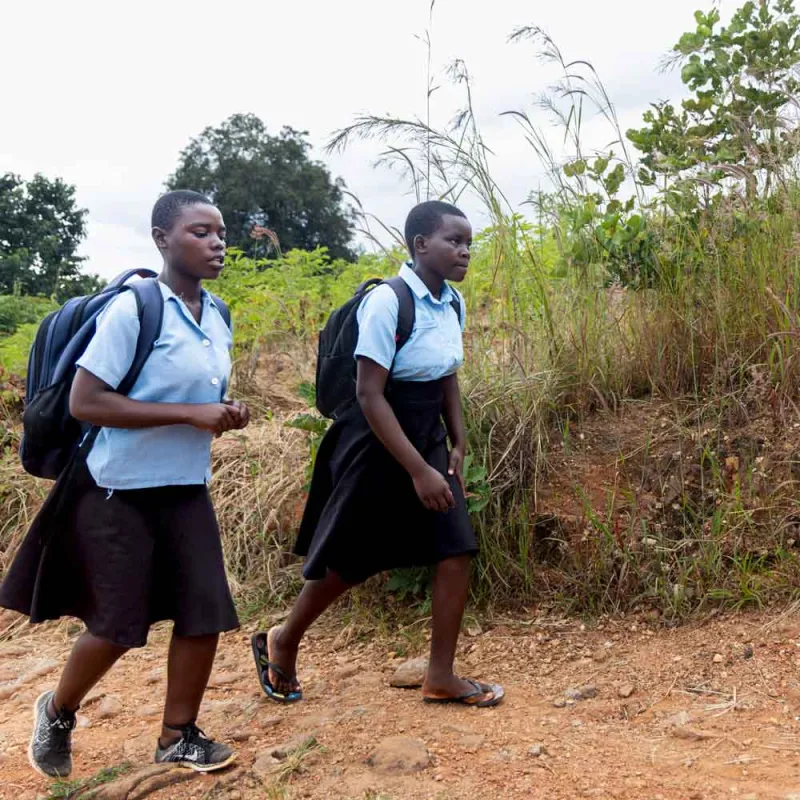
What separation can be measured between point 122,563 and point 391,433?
0.88 m

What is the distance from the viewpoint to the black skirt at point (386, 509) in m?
3.16

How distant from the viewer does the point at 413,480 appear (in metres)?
3.06

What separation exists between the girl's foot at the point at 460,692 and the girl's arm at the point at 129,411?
119 centimetres

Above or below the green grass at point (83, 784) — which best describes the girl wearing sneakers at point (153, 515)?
above

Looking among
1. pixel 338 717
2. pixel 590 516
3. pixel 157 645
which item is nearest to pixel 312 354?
pixel 157 645

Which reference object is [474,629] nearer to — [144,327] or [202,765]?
[202,765]

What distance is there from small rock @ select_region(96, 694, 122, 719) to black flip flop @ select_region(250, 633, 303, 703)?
1.99 ft

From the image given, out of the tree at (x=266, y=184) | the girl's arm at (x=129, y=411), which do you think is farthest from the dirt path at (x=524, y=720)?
the tree at (x=266, y=184)

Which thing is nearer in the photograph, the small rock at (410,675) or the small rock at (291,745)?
the small rock at (291,745)

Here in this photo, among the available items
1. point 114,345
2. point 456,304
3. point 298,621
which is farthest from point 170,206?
point 298,621

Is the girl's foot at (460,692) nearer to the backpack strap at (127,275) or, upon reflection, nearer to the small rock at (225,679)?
the small rock at (225,679)

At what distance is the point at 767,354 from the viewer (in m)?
4.11

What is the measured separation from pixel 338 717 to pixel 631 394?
2.04 metres

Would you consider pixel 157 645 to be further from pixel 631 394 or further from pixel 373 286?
pixel 631 394
